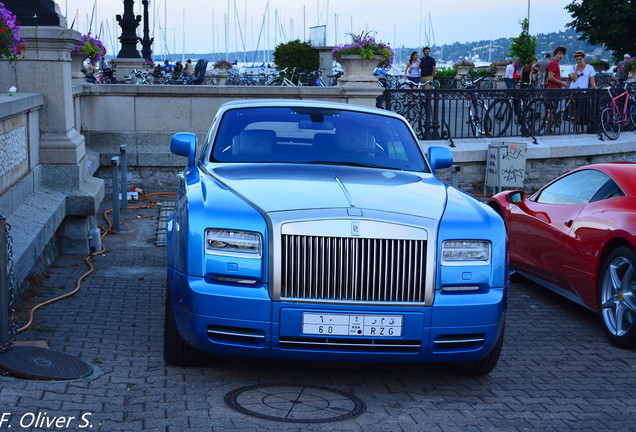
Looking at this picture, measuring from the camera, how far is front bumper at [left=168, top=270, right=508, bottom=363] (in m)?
5.16

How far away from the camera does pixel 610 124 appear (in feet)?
65.2

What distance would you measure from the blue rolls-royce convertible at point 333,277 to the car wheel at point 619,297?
5.49 feet

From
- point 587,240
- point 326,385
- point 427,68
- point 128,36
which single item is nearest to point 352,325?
point 326,385

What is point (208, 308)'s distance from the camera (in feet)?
17.1

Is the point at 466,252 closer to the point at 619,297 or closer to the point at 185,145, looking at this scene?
the point at 619,297

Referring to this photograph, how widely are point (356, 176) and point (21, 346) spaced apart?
2444 mm

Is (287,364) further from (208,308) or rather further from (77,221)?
(77,221)

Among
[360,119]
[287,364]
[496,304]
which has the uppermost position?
[360,119]

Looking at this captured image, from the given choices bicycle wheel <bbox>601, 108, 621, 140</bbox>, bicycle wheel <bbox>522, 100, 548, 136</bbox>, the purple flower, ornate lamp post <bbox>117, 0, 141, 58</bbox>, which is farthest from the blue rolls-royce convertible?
ornate lamp post <bbox>117, 0, 141, 58</bbox>

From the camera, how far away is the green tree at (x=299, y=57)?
133ft

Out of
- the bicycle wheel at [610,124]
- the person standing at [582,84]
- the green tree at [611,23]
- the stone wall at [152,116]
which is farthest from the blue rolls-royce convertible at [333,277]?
the green tree at [611,23]

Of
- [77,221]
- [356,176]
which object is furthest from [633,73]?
[356,176]

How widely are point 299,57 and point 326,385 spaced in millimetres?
36155

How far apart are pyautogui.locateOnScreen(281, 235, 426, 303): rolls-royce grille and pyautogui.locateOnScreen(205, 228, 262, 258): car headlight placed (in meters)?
0.17
